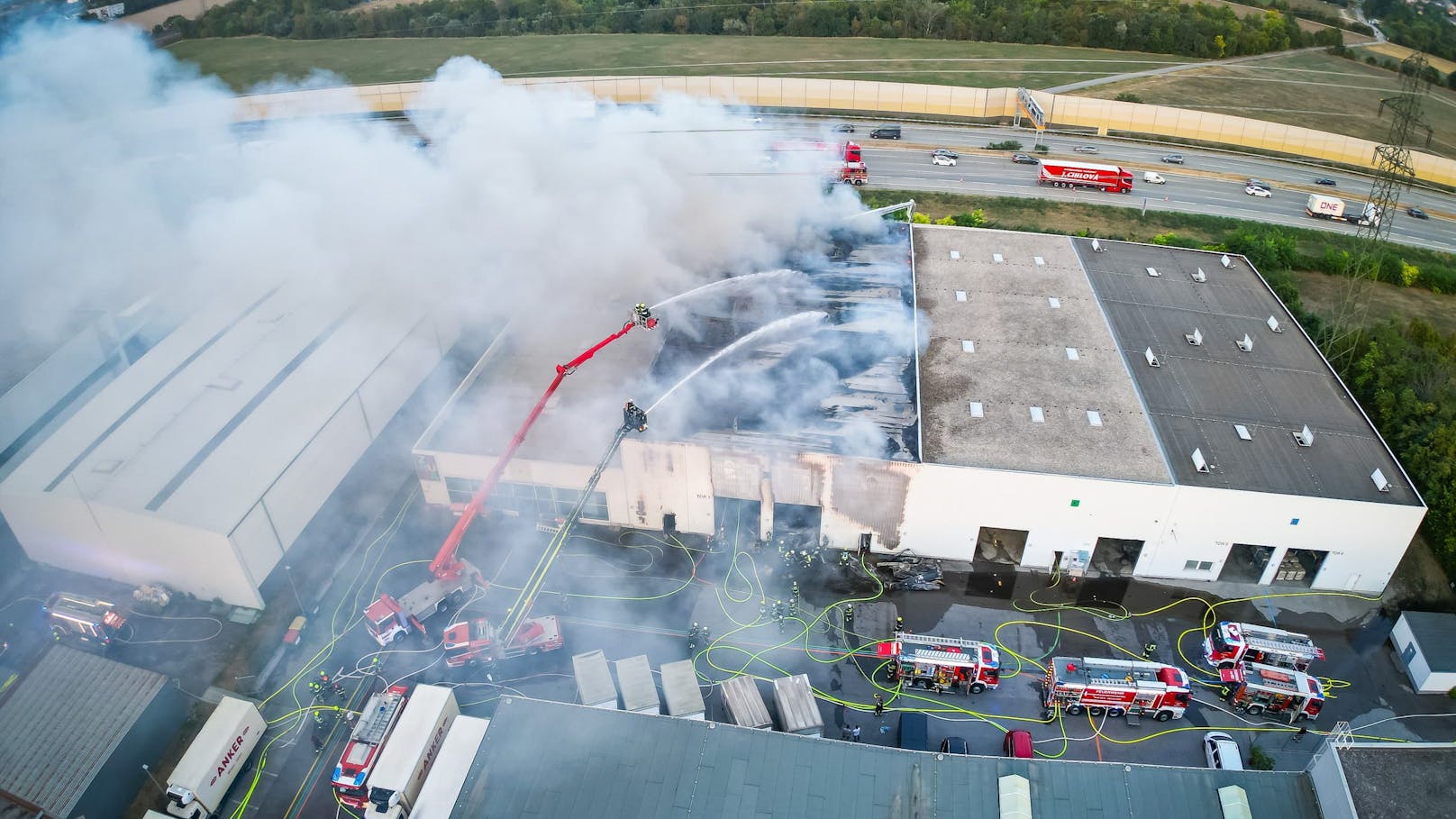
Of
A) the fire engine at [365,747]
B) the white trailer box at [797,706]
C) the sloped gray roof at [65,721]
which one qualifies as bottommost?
the white trailer box at [797,706]

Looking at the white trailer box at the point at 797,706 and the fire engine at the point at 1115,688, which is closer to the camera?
the white trailer box at the point at 797,706

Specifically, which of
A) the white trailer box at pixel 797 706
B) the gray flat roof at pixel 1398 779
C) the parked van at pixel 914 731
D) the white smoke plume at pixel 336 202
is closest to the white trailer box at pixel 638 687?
the white trailer box at pixel 797 706

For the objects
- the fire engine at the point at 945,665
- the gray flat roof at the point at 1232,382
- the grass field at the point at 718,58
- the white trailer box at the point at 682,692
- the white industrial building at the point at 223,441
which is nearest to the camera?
the white trailer box at the point at 682,692

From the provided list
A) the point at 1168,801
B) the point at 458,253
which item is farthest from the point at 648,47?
the point at 1168,801

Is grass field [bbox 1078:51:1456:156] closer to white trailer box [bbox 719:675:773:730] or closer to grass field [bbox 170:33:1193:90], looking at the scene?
grass field [bbox 170:33:1193:90]

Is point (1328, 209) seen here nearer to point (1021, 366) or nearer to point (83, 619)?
point (1021, 366)

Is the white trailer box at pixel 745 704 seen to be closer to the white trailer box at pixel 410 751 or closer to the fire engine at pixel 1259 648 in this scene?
the white trailer box at pixel 410 751

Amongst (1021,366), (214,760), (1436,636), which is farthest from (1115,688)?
(214,760)

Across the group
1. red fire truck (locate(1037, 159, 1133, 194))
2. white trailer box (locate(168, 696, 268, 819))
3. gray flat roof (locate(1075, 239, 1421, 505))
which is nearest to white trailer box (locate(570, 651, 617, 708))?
white trailer box (locate(168, 696, 268, 819))
